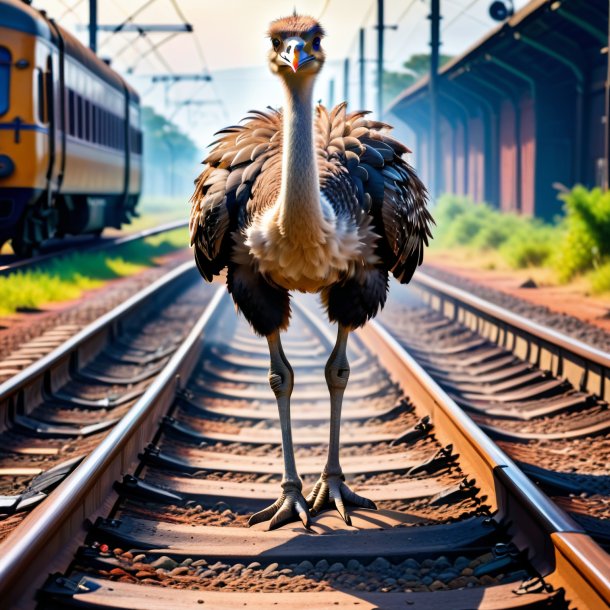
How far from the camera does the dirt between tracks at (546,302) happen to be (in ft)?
37.5

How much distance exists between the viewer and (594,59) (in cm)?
2294

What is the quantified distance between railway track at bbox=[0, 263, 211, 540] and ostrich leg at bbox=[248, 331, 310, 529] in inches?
41.1

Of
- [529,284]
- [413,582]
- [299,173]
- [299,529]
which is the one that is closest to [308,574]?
[413,582]

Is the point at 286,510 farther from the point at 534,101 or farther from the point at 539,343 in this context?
the point at 534,101

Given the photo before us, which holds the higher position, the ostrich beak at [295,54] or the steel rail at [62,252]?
the ostrich beak at [295,54]

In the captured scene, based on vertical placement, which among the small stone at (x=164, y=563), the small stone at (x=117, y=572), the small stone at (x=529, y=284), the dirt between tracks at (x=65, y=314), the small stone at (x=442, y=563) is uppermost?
the small stone at (x=529, y=284)

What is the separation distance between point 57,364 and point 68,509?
453cm

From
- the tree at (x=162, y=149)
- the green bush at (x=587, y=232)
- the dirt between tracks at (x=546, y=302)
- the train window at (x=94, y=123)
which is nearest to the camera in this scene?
the dirt between tracks at (x=546, y=302)

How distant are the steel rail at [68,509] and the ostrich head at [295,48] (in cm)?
196

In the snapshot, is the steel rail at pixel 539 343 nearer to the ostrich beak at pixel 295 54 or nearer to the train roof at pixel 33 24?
the ostrich beak at pixel 295 54

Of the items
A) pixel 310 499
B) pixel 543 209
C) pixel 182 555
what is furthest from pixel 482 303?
pixel 543 209

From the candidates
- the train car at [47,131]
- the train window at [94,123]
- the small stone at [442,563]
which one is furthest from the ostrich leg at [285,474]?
the train window at [94,123]

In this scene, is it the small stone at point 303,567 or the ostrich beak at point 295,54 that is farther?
the ostrich beak at point 295,54

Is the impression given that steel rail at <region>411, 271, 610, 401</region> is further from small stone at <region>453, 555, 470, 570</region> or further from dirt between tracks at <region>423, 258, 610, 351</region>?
small stone at <region>453, 555, 470, 570</region>
